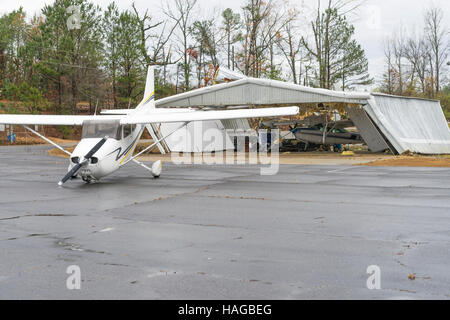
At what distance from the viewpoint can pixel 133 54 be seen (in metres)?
51.9

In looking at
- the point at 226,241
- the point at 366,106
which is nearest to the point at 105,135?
the point at 226,241

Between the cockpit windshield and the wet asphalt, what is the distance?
1673 mm

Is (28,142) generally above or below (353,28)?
below

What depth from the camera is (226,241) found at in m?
7.97

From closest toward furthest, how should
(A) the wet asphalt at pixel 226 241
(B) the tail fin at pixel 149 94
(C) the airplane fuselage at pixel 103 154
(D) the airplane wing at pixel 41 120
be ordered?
(A) the wet asphalt at pixel 226 241 < (C) the airplane fuselage at pixel 103 154 < (D) the airplane wing at pixel 41 120 < (B) the tail fin at pixel 149 94

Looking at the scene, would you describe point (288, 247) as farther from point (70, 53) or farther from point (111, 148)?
point (70, 53)

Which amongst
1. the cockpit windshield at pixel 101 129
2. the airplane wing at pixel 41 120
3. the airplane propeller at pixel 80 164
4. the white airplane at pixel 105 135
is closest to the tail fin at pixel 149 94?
the white airplane at pixel 105 135

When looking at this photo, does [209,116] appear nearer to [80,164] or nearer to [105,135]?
[105,135]

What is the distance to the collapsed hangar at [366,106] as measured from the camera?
97.5ft

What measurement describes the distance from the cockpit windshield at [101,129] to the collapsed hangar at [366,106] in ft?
46.8

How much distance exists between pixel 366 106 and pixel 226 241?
23935 mm

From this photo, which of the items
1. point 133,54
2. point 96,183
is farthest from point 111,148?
point 133,54

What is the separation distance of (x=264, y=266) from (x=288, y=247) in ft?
3.97

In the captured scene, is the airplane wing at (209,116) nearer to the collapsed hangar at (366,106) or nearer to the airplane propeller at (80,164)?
the airplane propeller at (80,164)
